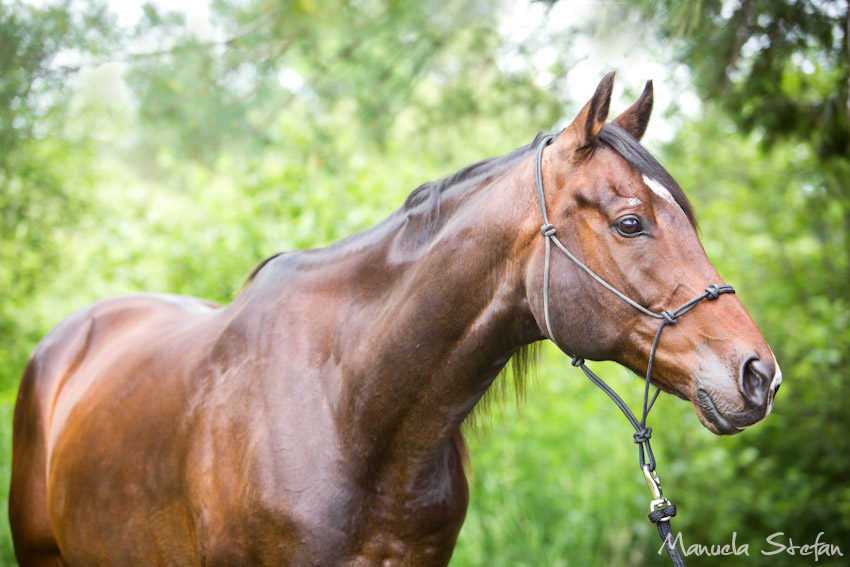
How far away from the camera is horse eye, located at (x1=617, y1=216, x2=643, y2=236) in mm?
1762

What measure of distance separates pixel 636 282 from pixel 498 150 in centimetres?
658

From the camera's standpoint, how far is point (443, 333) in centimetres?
199

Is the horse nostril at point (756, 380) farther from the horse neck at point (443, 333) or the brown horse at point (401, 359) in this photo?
A: the horse neck at point (443, 333)

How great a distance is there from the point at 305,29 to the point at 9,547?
4.50 m

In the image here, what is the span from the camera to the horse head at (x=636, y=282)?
162 cm

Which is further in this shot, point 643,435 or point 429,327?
point 429,327

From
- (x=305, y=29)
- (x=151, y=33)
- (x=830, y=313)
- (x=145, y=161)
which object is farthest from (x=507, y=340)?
(x=145, y=161)

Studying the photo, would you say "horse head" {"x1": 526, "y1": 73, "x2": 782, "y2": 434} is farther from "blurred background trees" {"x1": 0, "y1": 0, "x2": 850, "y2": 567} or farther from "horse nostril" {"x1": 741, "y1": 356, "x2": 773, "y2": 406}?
"blurred background trees" {"x1": 0, "y1": 0, "x2": 850, "y2": 567}

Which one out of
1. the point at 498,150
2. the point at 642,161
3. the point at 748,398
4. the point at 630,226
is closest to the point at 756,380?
the point at 748,398

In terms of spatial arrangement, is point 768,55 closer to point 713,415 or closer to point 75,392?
point 713,415

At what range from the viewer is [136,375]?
2.79 m

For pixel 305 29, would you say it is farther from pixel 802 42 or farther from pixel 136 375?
pixel 802 42
